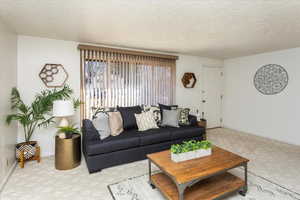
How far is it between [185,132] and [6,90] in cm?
318

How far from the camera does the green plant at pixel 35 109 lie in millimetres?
2580

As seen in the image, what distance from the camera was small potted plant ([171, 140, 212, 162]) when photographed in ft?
6.20

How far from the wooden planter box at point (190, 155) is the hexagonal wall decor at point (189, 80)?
2696mm

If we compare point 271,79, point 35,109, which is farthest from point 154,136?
point 271,79

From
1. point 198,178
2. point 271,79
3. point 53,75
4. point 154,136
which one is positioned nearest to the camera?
point 198,178

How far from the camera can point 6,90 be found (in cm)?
230

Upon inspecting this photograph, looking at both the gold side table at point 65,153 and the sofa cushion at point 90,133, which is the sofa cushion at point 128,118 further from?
the gold side table at point 65,153

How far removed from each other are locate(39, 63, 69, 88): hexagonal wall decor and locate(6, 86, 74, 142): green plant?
153 millimetres

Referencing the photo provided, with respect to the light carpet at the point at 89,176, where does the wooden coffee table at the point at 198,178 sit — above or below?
above

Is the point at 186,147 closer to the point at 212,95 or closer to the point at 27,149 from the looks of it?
the point at 27,149

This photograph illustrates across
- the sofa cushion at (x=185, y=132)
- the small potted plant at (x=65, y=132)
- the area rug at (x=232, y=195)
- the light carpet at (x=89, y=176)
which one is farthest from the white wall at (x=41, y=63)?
the sofa cushion at (x=185, y=132)

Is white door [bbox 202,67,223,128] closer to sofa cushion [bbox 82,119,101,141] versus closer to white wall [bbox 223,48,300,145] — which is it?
white wall [bbox 223,48,300,145]

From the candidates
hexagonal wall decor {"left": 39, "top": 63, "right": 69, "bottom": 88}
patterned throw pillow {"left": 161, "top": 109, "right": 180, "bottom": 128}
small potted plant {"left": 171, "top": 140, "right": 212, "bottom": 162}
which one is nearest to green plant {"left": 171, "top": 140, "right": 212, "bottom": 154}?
small potted plant {"left": 171, "top": 140, "right": 212, "bottom": 162}

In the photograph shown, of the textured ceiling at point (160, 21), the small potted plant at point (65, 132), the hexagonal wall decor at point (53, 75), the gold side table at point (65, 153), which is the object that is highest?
the textured ceiling at point (160, 21)
